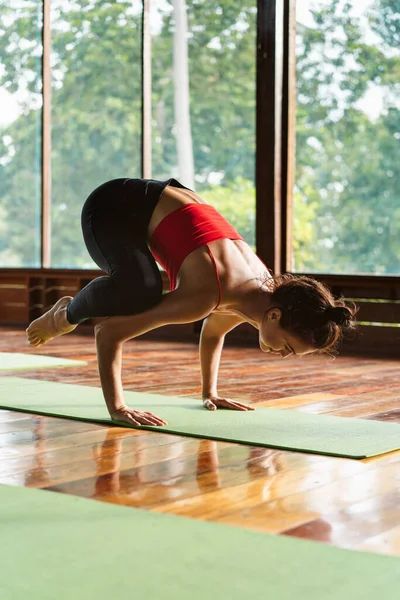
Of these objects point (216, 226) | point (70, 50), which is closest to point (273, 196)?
point (70, 50)

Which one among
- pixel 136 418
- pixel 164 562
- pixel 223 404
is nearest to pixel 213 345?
pixel 223 404

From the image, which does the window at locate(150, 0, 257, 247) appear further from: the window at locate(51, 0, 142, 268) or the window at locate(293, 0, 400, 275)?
the window at locate(293, 0, 400, 275)

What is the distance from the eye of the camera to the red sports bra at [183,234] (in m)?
2.73

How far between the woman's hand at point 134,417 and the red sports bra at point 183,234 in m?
0.41

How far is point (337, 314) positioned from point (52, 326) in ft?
3.20

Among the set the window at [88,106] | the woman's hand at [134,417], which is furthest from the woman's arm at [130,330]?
the window at [88,106]

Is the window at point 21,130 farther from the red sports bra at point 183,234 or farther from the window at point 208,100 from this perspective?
the red sports bra at point 183,234

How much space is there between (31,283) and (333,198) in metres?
2.78

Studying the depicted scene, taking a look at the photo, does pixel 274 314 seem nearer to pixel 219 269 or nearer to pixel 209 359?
pixel 219 269

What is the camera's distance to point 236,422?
288cm

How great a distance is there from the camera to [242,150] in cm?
621

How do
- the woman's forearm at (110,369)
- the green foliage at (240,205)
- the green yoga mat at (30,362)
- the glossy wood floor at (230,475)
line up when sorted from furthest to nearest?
the green foliage at (240,205) → the green yoga mat at (30,362) → the woman's forearm at (110,369) → the glossy wood floor at (230,475)

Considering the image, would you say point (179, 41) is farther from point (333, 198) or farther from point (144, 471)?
point (144, 471)

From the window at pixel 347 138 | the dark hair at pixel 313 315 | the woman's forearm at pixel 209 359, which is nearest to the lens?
the dark hair at pixel 313 315
